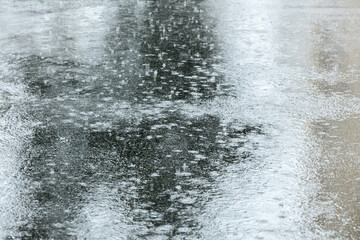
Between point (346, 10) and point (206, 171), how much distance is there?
12.5 meters

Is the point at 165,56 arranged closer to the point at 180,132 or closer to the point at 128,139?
the point at 180,132

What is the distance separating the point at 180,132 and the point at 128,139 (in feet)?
2.43

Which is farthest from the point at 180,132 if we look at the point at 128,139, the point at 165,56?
the point at 165,56

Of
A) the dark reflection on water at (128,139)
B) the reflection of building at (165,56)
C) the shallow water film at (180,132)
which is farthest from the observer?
the reflection of building at (165,56)

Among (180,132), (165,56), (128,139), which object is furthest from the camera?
(165,56)

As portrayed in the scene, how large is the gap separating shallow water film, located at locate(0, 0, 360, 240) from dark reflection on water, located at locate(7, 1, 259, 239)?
23 millimetres

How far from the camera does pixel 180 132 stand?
7.15 meters

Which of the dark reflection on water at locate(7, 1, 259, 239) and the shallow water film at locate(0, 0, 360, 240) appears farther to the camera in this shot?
the dark reflection on water at locate(7, 1, 259, 239)

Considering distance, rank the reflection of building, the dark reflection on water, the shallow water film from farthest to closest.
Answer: the reflection of building, the dark reflection on water, the shallow water film

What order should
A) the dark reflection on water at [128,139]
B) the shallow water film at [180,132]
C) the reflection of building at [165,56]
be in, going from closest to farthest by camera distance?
the shallow water film at [180,132], the dark reflection on water at [128,139], the reflection of building at [165,56]

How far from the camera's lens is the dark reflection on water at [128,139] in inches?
200

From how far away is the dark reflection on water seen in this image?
5.08 m

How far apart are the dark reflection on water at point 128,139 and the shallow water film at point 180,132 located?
0.08 feet

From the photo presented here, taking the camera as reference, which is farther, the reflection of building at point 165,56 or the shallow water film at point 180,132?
the reflection of building at point 165,56
